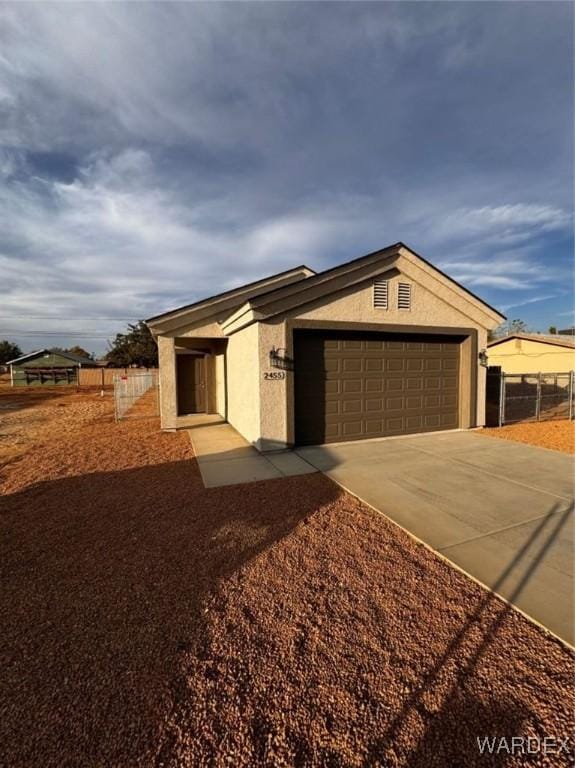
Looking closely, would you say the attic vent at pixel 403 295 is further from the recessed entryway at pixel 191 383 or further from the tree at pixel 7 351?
the tree at pixel 7 351

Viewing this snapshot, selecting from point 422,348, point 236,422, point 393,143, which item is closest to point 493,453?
point 422,348

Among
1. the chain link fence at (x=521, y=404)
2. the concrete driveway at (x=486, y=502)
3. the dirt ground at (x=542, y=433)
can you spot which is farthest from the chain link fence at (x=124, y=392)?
the chain link fence at (x=521, y=404)

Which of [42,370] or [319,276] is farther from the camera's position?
[42,370]

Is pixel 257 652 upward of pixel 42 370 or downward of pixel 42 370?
downward

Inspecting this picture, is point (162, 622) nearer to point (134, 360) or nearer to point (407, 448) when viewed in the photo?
point (407, 448)

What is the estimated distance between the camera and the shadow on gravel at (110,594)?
1.90 metres

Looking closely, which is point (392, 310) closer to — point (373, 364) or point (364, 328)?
point (364, 328)

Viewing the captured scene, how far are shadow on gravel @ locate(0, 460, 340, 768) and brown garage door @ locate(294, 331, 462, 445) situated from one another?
2799 millimetres

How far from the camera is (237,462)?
7.21m

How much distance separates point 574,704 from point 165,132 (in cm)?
1168

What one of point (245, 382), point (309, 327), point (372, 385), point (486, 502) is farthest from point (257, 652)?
point (372, 385)

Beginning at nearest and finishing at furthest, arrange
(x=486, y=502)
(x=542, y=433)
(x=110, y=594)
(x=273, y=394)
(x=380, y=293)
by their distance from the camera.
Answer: (x=110, y=594) < (x=486, y=502) < (x=273, y=394) < (x=380, y=293) < (x=542, y=433)

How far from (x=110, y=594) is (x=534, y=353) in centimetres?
2536

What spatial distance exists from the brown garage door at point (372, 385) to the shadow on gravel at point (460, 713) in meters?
5.84
